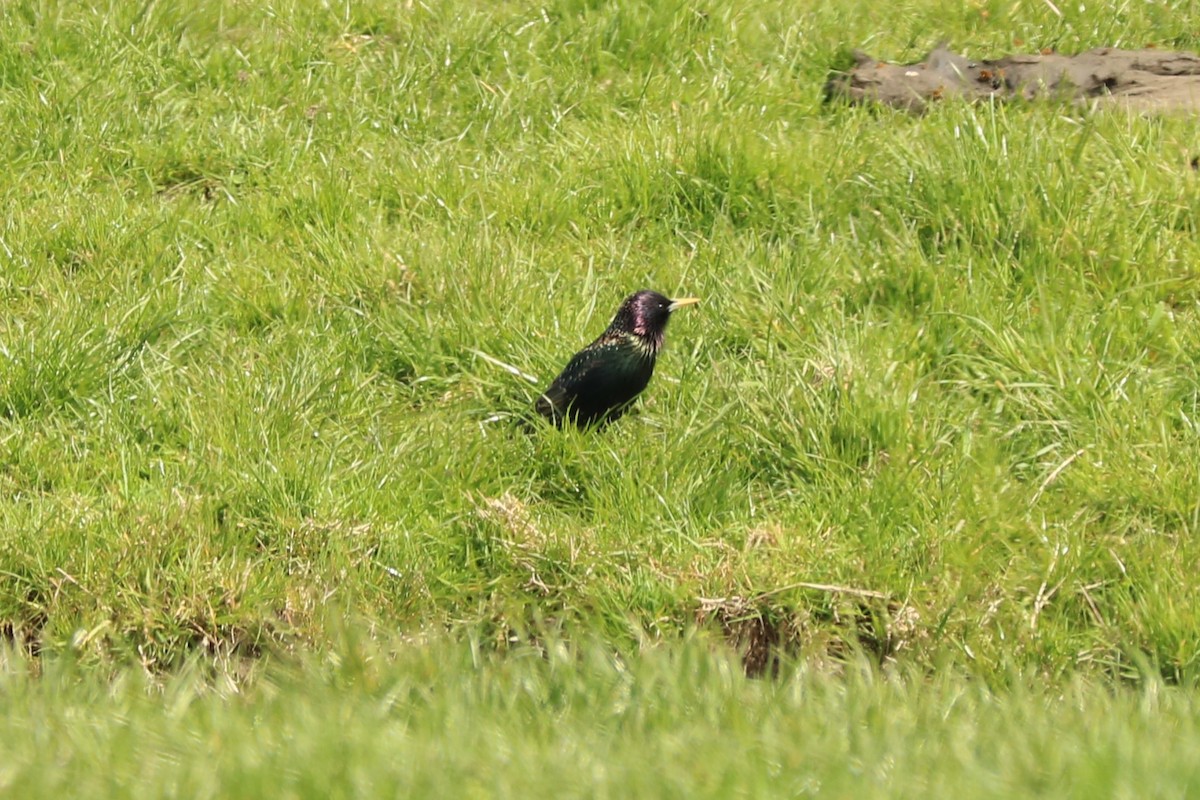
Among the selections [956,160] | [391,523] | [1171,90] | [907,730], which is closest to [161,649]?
[391,523]

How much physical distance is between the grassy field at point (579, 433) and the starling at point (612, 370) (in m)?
0.13

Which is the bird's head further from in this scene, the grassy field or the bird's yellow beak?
the grassy field

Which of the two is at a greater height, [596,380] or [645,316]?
[645,316]

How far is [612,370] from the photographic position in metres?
4.72

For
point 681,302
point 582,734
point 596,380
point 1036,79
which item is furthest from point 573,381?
point 1036,79

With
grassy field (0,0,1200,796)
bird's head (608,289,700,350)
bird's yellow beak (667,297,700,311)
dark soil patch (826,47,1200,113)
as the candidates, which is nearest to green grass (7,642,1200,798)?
grassy field (0,0,1200,796)

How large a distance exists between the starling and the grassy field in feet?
0.42

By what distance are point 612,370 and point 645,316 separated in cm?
28

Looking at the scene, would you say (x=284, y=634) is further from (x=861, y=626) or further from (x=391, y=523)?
(x=861, y=626)

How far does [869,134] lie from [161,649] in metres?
3.36

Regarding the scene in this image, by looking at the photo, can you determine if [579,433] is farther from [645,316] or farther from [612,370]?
[645,316]

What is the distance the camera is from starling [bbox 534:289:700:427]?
4742mm

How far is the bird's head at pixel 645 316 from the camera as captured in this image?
192 inches

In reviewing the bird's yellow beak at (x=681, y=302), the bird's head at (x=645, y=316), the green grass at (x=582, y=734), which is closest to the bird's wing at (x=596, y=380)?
the bird's head at (x=645, y=316)
